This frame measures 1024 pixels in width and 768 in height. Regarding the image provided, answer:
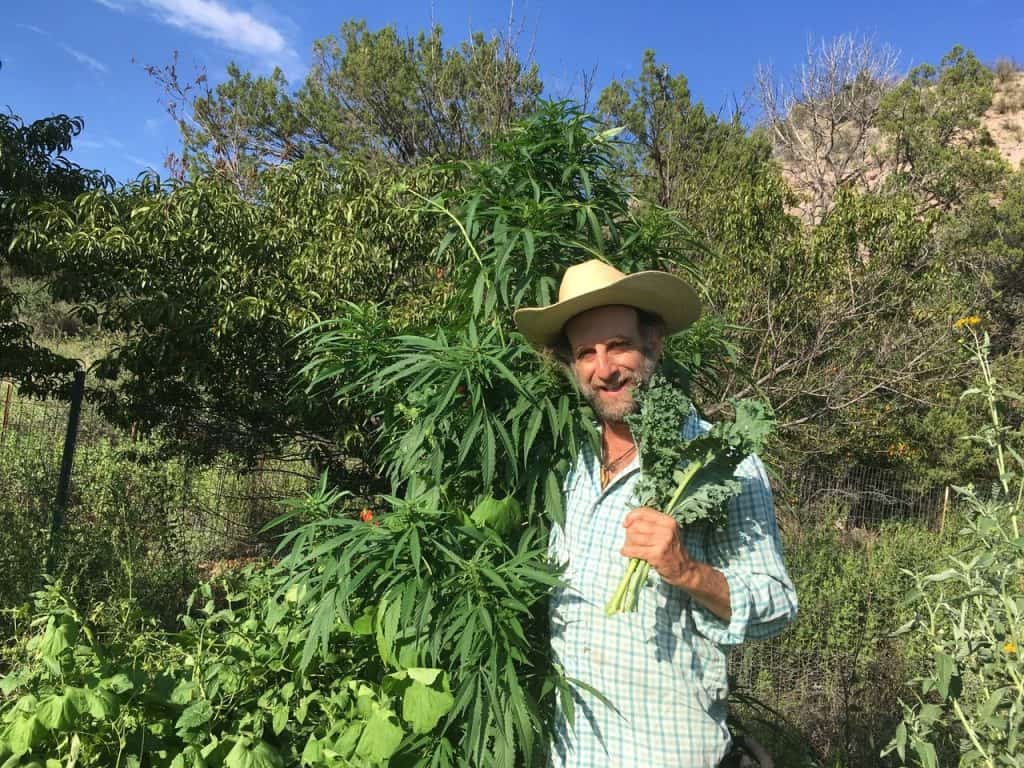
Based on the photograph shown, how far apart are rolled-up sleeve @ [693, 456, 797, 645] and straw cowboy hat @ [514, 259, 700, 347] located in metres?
0.44

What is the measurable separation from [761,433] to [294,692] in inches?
57.1

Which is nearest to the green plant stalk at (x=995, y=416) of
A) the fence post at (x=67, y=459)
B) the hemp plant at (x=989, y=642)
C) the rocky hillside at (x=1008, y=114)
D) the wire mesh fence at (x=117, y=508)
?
the hemp plant at (x=989, y=642)

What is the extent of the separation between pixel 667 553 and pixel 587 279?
0.72 metres

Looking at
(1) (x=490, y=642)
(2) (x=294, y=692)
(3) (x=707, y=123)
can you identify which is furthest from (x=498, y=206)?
(3) (x=707, y=123)

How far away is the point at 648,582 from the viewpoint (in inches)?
64.1

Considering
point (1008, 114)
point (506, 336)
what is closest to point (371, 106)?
point (506, 336)

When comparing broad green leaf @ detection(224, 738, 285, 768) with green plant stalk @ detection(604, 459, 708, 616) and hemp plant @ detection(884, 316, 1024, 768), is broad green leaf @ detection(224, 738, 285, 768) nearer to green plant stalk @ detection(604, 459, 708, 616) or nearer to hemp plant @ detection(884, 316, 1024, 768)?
green plant stalk @ detection(604, 459, 708, 616)

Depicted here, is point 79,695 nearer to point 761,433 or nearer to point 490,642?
point 490,642

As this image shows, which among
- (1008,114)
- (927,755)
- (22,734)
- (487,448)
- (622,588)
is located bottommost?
(927,755)

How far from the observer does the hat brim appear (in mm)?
1742

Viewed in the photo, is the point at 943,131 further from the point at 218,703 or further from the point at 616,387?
the point at 218,703

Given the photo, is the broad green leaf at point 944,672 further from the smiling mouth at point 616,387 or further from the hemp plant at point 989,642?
the smiling mouth at point 616,387

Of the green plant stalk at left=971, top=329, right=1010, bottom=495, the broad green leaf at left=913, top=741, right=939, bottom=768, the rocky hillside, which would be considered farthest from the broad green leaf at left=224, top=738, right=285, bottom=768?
the rocky hillside

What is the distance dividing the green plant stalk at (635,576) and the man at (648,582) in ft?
0.12
